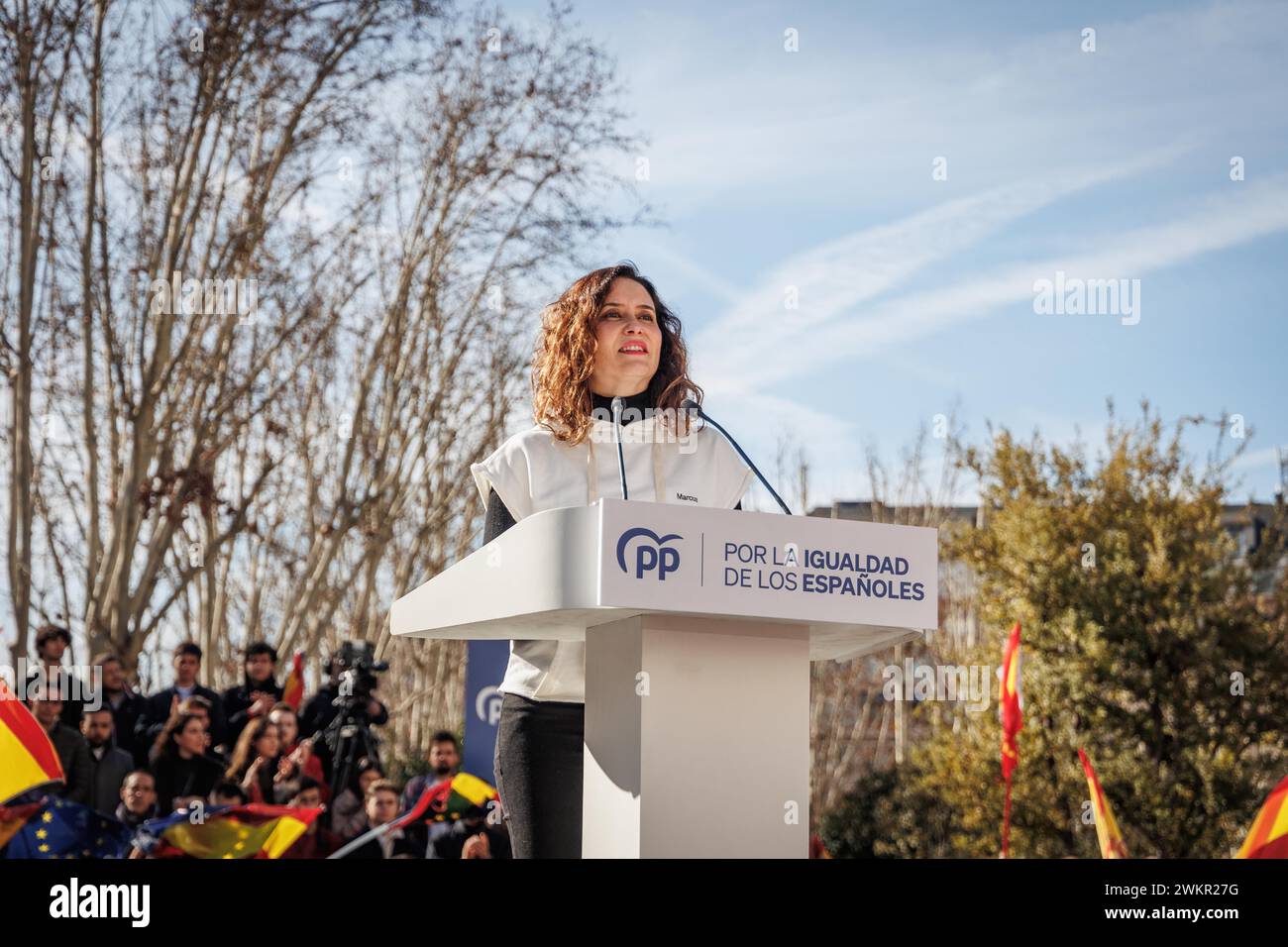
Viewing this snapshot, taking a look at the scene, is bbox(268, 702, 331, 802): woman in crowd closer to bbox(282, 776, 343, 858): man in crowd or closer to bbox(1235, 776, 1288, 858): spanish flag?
bbox(282, 776, 343, 858): man in crowd

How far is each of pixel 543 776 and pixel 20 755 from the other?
6.26 feet

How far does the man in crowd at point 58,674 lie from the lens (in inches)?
289

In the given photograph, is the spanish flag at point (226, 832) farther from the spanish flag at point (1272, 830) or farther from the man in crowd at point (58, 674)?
the spanish flag at point (1272, 830)

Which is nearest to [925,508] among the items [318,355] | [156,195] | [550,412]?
[318,355]

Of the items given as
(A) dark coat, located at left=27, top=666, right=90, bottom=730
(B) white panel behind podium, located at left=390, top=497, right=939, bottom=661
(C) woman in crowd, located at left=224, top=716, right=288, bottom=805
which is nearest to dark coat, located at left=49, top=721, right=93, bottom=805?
(A) dark coat, located at left=27, top=666, right=90, bottom=730

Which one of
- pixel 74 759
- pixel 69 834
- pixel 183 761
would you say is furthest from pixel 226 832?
pixel 183 761

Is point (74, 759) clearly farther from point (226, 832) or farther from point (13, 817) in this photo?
point (13, 817)

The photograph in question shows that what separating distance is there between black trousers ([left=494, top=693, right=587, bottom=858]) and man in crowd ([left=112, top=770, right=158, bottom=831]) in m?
5.47

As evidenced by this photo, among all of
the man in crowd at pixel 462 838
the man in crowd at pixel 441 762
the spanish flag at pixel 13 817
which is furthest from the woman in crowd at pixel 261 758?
the spanish flag at pixel 13 817

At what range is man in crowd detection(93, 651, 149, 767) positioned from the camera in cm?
764

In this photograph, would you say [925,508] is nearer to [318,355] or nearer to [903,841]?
[903,841]

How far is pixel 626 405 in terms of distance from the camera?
7.59ft

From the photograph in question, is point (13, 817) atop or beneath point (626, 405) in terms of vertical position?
beneath
